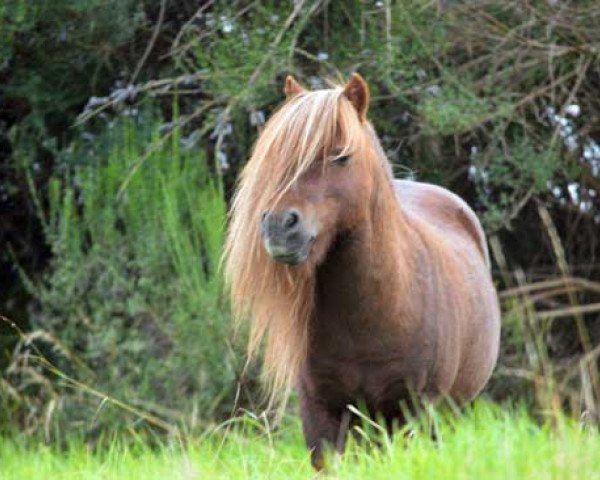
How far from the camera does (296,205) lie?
433 cm

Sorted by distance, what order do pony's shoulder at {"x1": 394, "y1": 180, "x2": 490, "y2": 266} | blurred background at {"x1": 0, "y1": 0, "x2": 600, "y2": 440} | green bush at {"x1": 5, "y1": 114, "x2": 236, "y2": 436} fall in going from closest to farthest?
pony's shoulder at {"x1": 394, "y1": 180, "x2": 490, "y2": 266} < blurred background at {"x1": 0, "y1": 0, "x2": 600, "y2": 440} < green bush at {"x1": 5, "y1": 114, "x2": 236, "y2": 436}

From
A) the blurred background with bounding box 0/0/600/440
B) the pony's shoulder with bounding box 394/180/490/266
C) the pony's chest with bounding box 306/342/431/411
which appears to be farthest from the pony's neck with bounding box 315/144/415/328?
the blurred background with bounding box 0/0/600/440

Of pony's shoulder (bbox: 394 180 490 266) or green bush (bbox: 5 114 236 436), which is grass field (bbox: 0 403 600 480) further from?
green bush (bbox: 5 114 236 436)

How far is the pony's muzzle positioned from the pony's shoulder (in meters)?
1.58

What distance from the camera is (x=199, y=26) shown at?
871cm

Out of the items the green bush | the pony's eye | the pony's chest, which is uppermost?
the pony's eye

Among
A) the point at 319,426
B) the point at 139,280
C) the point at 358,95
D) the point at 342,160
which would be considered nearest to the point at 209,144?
the point at 139,280

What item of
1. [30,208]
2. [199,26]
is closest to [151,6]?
[199,26]

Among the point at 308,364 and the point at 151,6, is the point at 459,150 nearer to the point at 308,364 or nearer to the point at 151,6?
the point at 151,6

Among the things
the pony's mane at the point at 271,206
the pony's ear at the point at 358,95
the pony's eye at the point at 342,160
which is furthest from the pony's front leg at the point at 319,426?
the pony's ear at the point at 358,95

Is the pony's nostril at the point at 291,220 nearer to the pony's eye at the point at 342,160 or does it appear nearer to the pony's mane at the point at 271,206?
the pony's mane at the point at 271,206

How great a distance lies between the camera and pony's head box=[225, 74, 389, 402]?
4.34 metres

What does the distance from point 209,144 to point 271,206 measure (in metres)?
4.98

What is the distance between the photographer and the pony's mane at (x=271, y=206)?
4.48 m
